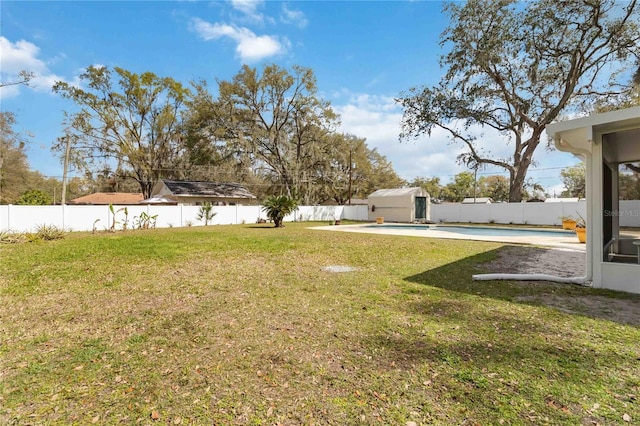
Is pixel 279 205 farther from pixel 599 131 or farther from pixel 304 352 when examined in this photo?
pixel 304 352

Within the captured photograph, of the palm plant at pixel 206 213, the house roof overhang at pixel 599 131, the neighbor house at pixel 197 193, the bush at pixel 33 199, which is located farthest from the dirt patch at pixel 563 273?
the bush at pixel 33 199

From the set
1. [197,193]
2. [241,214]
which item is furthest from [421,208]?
[197,193]

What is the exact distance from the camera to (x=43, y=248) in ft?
24.5

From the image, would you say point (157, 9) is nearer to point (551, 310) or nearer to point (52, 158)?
point (551, 310)

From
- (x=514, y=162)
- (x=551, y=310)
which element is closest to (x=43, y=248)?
(x=551, y=310)

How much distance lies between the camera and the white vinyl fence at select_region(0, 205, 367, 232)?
39.4 feet

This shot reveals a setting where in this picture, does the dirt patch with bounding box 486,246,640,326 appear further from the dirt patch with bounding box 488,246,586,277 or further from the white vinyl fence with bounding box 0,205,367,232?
the white vinyl fence with bounding box 0,205,367,232

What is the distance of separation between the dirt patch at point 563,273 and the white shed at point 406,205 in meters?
13.9

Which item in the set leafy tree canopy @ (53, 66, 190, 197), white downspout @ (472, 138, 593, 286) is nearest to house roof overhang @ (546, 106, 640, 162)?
white downspout @ (472, 138, 593, 286)

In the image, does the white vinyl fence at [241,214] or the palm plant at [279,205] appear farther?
the palm plant at [279,205]

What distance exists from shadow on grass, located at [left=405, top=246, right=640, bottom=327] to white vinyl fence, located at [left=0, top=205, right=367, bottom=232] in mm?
14429

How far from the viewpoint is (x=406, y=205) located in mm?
22594

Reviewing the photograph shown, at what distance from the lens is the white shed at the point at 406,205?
2244cm

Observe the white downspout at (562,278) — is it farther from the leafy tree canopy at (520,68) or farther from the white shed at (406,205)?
the white shed at (406,205)
